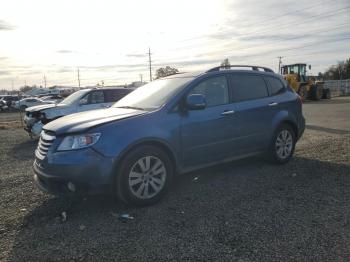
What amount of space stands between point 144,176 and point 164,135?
0.60 metres

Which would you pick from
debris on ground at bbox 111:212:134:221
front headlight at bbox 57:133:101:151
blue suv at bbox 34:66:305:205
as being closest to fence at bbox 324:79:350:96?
blue suv at bbox 34:66:305:205

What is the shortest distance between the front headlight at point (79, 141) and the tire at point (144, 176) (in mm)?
451

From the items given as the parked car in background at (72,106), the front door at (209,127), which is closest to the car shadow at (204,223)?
the front door at (209,127)

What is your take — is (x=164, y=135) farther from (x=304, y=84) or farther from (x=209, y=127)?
(x=304, y=84)

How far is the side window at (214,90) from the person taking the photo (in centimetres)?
558

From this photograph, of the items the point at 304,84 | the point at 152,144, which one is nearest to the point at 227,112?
the point at 152,144

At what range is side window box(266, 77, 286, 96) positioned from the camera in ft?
22.1

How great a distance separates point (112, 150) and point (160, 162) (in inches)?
28.7

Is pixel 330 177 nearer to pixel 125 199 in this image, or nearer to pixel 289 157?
pixel 289 157

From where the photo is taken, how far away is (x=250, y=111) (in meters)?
6.11

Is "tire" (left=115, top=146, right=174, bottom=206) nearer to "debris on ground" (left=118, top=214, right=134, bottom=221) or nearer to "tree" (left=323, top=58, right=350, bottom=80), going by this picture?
"debris on ground" (left=118, top=214, right=134, bottom=221)

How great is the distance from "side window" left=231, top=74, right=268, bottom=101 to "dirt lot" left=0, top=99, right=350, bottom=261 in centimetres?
131

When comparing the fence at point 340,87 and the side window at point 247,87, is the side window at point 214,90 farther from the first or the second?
the fence at point 340,87

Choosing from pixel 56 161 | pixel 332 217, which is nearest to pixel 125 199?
pixel 56 161
